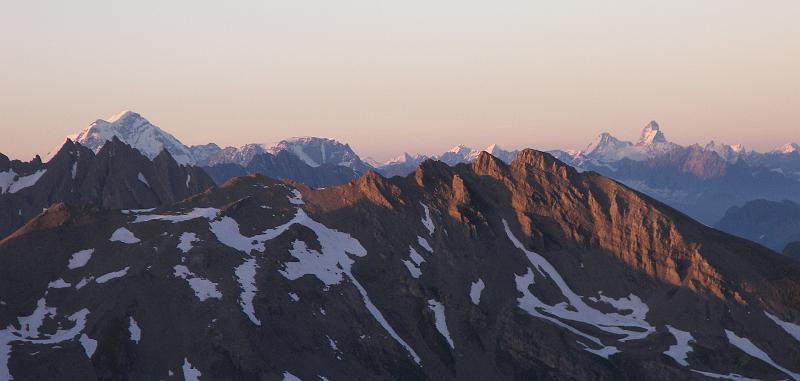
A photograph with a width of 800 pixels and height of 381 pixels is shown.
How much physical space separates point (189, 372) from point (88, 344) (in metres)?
17.1

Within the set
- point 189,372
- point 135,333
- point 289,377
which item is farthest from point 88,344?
point 289,377

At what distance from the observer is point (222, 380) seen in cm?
19150

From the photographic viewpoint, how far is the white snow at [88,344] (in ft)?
623

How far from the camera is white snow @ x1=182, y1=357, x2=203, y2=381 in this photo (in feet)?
623

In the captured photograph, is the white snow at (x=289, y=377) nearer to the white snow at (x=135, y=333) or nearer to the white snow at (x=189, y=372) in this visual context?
the white snow at (x=189, y=372)

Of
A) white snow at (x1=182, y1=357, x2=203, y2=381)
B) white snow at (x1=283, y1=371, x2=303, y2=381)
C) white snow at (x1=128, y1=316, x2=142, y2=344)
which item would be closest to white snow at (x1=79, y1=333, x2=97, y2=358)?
white snow at (x1=128, y1=316, x2=142, y2=344)

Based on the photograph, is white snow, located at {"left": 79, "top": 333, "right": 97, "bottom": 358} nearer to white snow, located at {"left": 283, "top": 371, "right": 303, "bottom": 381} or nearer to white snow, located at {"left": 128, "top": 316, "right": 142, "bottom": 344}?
white snow, located at {"left": 128, "top": 316, "right": 142, "bottom": 344}

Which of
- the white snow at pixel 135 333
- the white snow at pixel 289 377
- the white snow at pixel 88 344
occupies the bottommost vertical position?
the white snow at pixel 289 377

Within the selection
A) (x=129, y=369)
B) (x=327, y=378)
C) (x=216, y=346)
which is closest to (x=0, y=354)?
(x=129, y=369)

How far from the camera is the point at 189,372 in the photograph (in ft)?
627

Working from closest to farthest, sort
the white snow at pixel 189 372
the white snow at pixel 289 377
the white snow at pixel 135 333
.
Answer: the white snow at pixel 189 372
the white snow at pixel 289 377
the white snow at pixel 135 333

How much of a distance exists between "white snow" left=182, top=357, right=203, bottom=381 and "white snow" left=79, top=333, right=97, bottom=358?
1452 cm

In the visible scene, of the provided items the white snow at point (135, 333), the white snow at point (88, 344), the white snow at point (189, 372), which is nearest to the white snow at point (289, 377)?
the white snow at point (189, 372)

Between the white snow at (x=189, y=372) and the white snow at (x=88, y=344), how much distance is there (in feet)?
47.6
